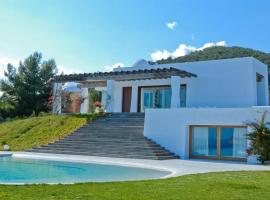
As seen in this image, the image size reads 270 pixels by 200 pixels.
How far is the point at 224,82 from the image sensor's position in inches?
1152

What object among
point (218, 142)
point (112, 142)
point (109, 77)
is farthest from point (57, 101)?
point (218, 142)

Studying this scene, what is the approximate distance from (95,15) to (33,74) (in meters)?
24.5

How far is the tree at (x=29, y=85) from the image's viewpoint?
143ft

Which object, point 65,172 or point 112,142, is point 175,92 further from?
point 65,172

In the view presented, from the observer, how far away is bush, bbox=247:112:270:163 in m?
19.5

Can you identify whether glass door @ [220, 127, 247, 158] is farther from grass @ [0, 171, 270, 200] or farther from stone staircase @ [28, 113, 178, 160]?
grass @ [0, 171, 270, 200]

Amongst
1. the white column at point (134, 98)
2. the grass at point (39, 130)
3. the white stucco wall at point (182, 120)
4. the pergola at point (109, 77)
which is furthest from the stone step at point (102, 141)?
the white column at point (134, 98)

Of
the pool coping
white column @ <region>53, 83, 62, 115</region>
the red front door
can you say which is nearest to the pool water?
the pool coping

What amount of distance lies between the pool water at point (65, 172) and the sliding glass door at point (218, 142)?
6.71 metres

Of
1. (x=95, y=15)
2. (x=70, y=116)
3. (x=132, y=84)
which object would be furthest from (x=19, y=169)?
(x=132, y=84)

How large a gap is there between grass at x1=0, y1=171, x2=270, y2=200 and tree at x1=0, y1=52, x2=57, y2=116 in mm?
34140

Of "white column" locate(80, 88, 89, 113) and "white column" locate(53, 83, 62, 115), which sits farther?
"white column" locate(80, 88, 89, 113)

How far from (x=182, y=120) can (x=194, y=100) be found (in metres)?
7.93

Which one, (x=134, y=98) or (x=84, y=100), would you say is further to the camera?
(x=84, y=100)
